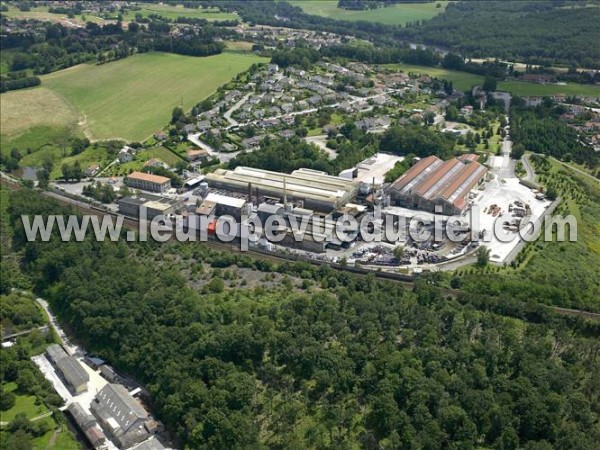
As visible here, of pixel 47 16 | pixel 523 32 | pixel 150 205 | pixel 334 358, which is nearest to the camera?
pixel 334 358

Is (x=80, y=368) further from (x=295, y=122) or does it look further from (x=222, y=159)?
(x=295, y=122)

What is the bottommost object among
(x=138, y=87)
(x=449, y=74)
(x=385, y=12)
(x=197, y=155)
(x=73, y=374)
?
(x=73, y=374)

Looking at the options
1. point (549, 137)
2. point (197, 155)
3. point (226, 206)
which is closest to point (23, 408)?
point (226, 206)

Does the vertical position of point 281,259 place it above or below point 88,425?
above

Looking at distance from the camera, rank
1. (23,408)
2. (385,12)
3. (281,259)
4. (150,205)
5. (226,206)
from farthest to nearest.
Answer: (385,12) < (150,205) < (226,206) < (281,259) < (23,408)

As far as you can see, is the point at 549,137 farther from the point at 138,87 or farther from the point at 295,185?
the point at 138,87

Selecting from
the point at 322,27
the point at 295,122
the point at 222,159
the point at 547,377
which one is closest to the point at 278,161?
the point at 222,159

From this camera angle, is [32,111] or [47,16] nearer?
[32,111]
